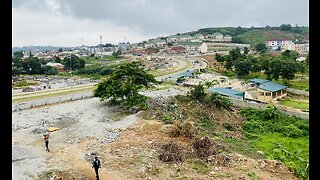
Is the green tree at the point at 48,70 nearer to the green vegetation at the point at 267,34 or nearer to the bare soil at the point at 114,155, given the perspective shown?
the bare soil at the point at 114,155

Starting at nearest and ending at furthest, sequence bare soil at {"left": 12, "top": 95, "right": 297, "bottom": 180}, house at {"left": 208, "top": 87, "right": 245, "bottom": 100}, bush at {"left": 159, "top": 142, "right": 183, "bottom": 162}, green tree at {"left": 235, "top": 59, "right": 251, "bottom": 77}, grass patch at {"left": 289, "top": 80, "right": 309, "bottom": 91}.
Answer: bare soil at {"left": 12, "top": 95, "right": 297, "bottom": 180}
bush at {"left": 159, "top": 142, "right": 183, "bottom": 162}
house at {"left": 208, "top": 87, "right": 245, "bottom": 100}
grass patch at {"left": 289, "top": 80, "right": 309, "bottom": 91}
green tree at {"left": 235, "top": 59, "right": 251, "bottom": 77}

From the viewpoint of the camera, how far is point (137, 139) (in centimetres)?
1371

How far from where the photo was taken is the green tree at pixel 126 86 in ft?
65.3

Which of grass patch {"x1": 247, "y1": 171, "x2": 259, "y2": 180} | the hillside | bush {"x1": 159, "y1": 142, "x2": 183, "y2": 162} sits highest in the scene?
the hillside

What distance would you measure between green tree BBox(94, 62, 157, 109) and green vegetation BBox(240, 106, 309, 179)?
21.7ft

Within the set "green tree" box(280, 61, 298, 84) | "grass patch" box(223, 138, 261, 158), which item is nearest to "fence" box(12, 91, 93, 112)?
"grass patch" box(223, 138, 261, 158)

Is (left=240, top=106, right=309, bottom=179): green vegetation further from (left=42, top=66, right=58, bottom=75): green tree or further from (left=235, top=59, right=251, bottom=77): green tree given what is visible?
(left=42, top=66, right=58, bottom=75): green tree

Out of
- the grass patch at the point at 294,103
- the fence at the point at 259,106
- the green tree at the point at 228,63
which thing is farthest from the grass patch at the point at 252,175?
the green tree at the point at 228,63

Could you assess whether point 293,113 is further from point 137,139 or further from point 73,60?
point 73,60

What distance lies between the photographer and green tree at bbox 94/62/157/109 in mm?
19891

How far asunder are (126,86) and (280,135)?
927cm

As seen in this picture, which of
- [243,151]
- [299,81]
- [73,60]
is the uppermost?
[73,60]
